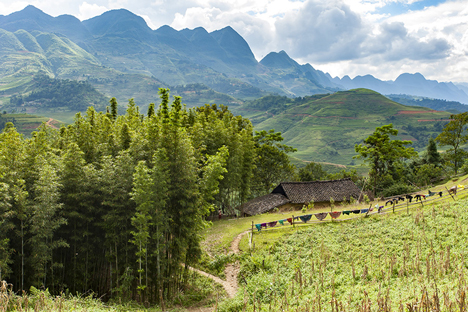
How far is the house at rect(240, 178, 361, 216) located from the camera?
111ft

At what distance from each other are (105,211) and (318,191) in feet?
85.8

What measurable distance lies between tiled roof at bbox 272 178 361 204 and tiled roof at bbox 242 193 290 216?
→ 3.15 ft

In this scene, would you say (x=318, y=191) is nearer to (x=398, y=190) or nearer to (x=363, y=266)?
(x=398, y=190)

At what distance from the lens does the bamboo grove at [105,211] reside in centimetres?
1240

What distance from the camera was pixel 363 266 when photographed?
43.1ft

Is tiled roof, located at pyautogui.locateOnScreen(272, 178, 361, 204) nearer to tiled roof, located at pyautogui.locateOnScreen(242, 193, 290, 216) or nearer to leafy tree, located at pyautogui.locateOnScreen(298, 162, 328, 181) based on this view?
tiled roof, located at pyautogui.locateOnScreen(242, 193, 290, 216)

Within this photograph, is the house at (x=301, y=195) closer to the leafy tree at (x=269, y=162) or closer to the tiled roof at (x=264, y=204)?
the tiled roof at (x=264, y=204)

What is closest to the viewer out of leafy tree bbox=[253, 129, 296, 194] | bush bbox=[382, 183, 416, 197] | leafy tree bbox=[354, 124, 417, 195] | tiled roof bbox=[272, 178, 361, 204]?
bush bbox=[382, 183, 416, 197]

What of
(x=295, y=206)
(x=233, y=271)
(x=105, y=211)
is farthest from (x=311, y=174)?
(x=105, y=211)

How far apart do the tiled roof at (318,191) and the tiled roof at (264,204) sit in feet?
3.15

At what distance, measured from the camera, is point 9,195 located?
11945mm

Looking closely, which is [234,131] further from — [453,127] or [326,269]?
[453,127]

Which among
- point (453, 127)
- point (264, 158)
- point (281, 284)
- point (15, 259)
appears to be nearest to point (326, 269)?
point (281, 284)

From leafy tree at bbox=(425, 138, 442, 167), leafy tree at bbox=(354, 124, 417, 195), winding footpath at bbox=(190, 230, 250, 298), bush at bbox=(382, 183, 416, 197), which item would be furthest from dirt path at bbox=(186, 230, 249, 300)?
leafy tree at bbox=(425, 138, 442, 167)
